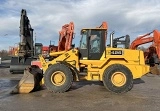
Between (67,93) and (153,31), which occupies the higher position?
(153,31)

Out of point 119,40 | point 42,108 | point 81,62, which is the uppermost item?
point 119,40

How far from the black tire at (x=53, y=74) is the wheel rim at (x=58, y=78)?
0.06m

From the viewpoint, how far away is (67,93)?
11359mm

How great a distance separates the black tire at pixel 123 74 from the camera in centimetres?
→ 1150

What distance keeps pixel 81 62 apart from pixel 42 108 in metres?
4.41

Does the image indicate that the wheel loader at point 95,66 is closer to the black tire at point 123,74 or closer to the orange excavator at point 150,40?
the black tire at point 123,74

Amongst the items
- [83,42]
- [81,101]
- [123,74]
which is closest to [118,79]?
[123,74]

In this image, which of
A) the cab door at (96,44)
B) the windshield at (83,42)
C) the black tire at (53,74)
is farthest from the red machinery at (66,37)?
the black tire at (53,74)

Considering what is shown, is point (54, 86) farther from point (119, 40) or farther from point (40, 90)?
point (119, 40)

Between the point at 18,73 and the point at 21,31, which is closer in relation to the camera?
the point at 18,73

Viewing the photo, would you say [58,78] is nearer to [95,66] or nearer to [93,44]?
[95,66]

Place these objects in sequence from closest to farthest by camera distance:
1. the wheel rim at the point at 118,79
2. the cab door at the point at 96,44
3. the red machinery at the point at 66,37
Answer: the wheel rim at the point at 118,79 < the cab door at the point at 96,44 < the red machinery at the point at 66,37

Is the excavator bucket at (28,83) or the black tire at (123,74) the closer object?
the excavator bucket at (28,83)

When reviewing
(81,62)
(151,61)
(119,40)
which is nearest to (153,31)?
(151,61)
